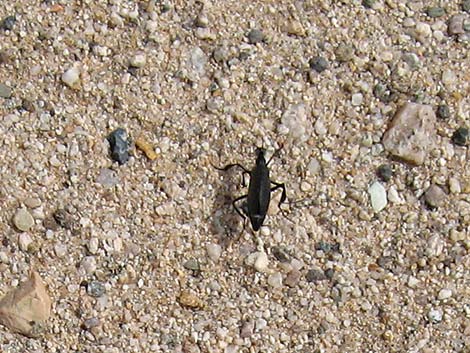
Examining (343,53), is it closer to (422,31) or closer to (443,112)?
(422,31)

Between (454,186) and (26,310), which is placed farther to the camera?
(454,186)

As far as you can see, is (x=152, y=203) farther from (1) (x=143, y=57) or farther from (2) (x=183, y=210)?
(1) (x=143, y=57)

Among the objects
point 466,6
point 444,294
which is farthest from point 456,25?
point 444,294

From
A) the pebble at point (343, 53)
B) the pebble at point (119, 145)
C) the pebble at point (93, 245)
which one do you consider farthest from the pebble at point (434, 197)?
the pebble at point (93, 245)

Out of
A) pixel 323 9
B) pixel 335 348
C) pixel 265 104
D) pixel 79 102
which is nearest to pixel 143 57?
pixel 79 102

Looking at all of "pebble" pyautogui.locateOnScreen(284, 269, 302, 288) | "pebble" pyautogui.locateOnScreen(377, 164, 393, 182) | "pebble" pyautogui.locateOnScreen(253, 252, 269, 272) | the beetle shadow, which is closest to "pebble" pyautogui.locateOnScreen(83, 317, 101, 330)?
the beetle shadow

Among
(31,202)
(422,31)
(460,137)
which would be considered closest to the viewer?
(31,202)

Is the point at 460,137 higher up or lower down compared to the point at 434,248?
higher up
